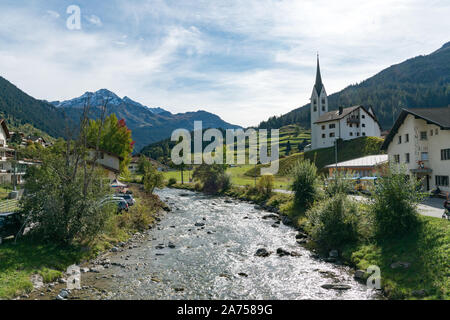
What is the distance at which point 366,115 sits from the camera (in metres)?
105

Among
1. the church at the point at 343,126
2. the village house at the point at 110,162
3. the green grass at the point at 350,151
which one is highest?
the church at the point at 343,126

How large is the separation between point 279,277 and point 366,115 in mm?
99865

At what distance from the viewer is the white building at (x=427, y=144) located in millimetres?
39781

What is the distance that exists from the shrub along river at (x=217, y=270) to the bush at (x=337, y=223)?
2.07 meters

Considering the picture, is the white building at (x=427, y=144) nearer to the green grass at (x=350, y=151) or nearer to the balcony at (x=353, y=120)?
the green grass at (x=350, y=151)

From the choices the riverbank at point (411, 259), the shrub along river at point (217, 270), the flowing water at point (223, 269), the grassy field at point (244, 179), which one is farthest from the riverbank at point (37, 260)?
the grassy field at point (244, 179)

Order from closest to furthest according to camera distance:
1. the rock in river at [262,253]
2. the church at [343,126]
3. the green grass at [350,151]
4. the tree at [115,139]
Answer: the rock in river at [262,253]
the tree at [115,139]
the green grass at [350,151]
the church at [343,126]

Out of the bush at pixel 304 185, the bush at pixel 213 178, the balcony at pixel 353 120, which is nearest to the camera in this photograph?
the bush at pixel 304 185

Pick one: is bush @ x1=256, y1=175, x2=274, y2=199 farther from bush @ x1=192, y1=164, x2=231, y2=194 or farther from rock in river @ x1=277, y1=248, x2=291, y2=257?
rock in river @ x1=277, y1=248, x2=291, y2=257

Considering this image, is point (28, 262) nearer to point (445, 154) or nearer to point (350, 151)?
point (445, 154)

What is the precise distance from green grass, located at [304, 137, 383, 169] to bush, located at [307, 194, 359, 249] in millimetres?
60561

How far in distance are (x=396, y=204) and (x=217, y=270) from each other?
1360cm

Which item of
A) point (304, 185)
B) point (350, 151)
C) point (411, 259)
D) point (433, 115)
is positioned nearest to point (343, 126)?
point (350, 151)
